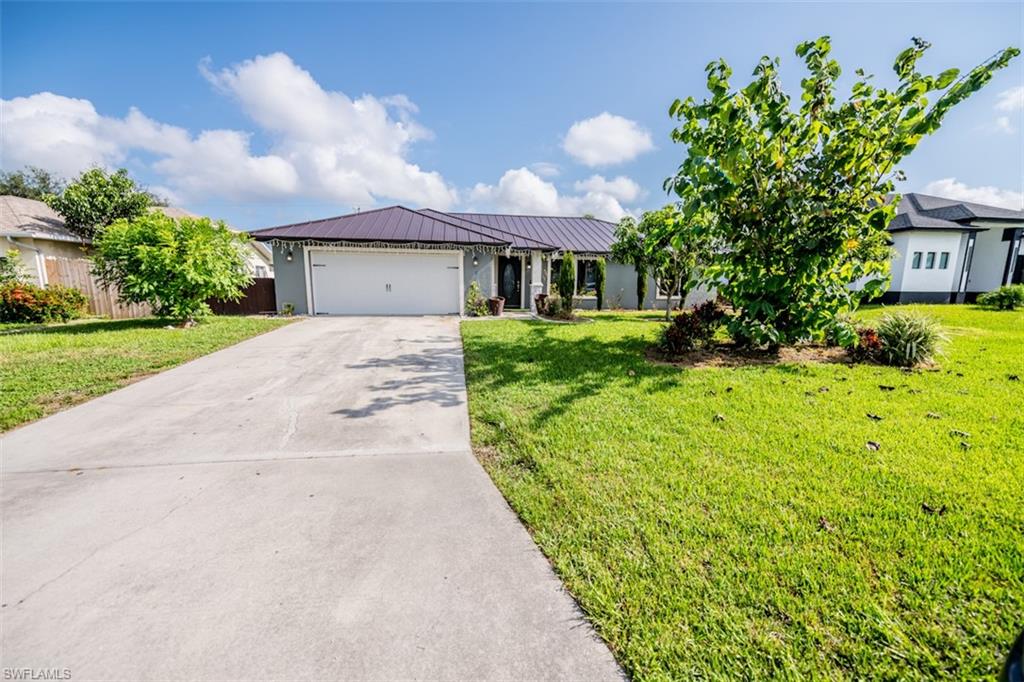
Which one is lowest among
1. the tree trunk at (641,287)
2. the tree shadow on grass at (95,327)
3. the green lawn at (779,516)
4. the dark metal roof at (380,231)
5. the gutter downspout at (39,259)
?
the green lawn at (779,516)

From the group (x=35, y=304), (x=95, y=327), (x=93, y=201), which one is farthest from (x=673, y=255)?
(x=93, y=201)

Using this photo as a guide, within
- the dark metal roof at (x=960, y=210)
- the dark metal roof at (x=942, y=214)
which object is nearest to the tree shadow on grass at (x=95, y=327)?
the dark metal roof at (x=942, y=214)

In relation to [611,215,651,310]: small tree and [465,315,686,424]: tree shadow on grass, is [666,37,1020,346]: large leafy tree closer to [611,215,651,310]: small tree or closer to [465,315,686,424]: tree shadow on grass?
[465,315,686,424]: tree shadow on grass

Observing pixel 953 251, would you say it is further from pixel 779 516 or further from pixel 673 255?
pixel 779 516

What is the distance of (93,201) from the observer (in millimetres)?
17250

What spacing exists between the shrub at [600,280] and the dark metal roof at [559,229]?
0.94 meters

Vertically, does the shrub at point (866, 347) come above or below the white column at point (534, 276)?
below

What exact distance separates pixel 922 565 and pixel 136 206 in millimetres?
26896

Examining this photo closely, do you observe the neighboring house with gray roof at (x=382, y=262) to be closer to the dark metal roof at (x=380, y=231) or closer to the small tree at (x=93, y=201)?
the dark metal roof at (x=380, y=231)

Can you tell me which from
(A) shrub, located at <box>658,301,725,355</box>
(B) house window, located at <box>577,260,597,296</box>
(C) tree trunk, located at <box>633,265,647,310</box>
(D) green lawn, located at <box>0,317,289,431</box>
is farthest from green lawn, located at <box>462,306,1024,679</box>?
(B) house window, located at <box>577,260,597,296</box>

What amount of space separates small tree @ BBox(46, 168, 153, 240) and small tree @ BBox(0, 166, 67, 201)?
14349mm

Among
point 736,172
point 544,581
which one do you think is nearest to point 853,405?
point 736,172

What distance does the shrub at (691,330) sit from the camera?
6.48 meters

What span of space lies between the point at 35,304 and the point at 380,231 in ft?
32.6
